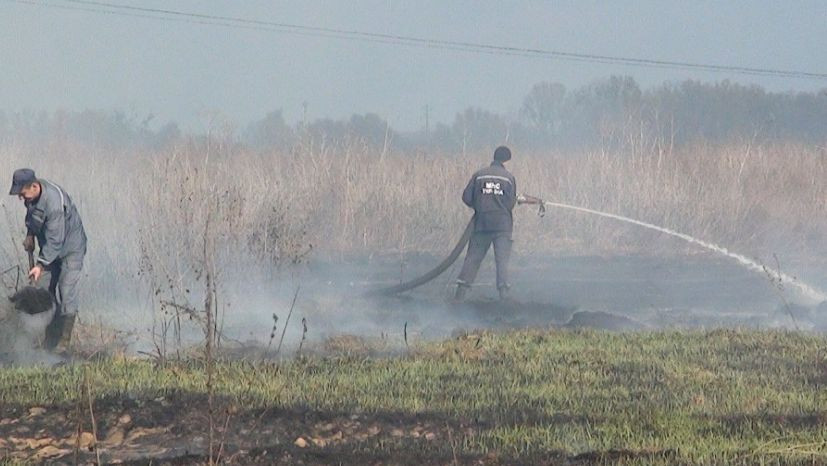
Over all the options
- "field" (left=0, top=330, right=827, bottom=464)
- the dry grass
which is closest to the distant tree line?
the dry grass

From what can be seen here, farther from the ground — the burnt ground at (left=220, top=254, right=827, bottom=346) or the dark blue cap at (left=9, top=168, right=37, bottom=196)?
the dark blue cap at (left=9, top=168, right=37, bottom=196)

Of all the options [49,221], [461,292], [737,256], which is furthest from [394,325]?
[737,256]

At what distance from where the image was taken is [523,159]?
25.9 meters

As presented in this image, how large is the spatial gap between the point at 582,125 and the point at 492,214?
21.7 m

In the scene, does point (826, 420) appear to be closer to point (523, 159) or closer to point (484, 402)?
point (484, 402)

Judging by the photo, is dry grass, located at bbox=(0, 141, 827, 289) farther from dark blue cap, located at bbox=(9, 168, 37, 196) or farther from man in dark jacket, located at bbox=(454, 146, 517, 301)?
dark blue cap, located at bbox=(9, 168, 37, 196)

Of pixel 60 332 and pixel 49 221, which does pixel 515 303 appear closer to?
pixel 60 332

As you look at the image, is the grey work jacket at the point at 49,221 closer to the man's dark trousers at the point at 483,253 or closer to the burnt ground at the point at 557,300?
the burnt ground at the point at 557,300

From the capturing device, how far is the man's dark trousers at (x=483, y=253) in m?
16.4

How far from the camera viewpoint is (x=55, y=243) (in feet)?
37.0

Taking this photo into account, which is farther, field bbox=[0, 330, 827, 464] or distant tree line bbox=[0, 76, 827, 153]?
distant tree line bbox=[0, 76, 827, 153]

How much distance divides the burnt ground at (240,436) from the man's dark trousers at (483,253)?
8.72 metres

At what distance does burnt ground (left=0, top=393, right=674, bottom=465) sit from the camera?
634 cm

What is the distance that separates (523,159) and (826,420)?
1877cm
